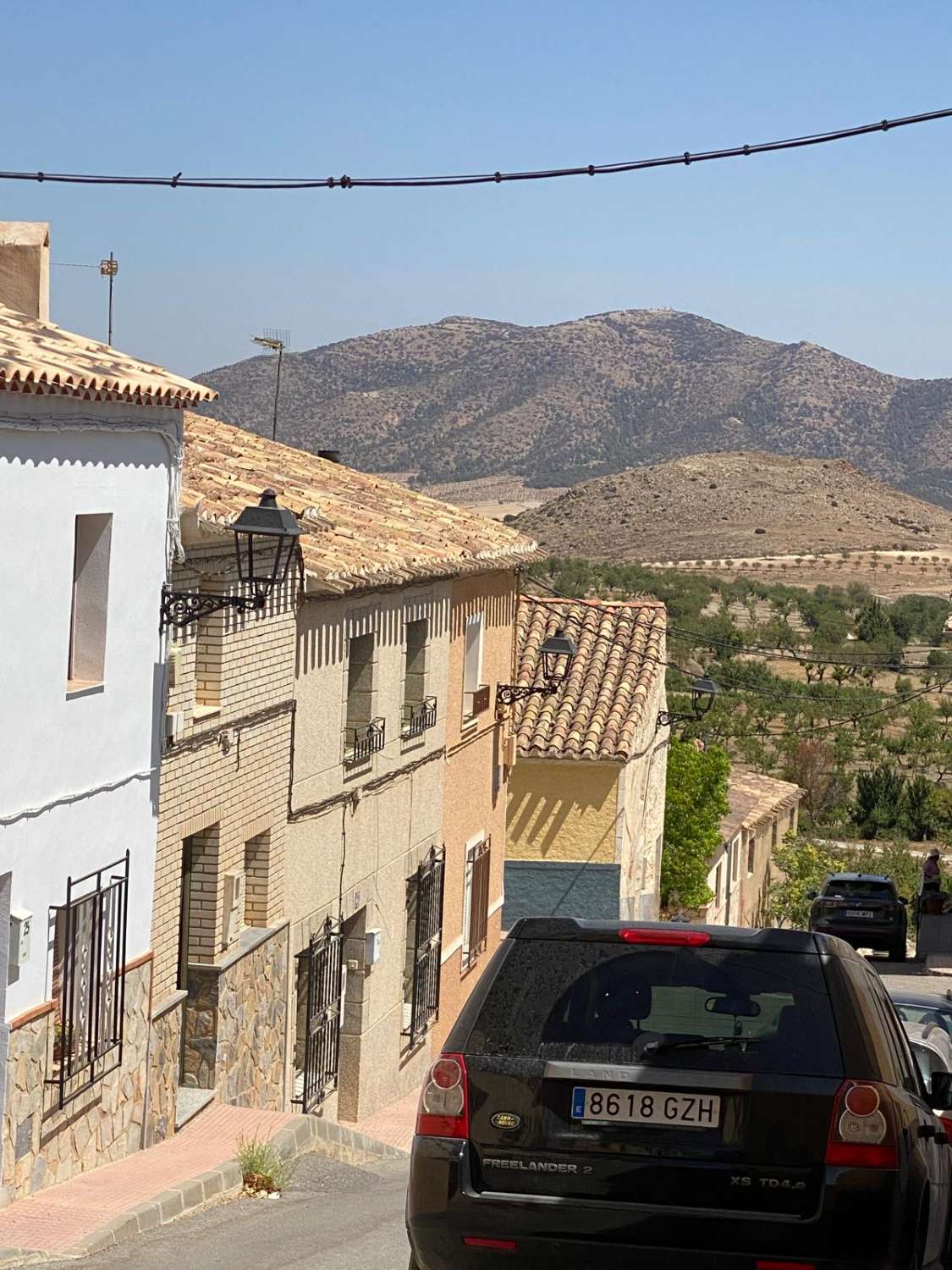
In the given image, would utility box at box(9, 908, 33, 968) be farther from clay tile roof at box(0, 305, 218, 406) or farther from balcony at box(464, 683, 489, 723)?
balcony at box(464, 683, 489, 723)

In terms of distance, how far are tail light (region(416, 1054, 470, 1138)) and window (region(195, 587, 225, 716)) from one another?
7305 mm

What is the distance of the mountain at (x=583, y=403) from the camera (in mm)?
128125

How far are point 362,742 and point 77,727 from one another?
21.9ft

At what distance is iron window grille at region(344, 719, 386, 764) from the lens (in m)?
16.9

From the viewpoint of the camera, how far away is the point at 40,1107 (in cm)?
1009

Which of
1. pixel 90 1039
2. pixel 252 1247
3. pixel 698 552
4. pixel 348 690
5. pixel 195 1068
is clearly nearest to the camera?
pixel 252 1247

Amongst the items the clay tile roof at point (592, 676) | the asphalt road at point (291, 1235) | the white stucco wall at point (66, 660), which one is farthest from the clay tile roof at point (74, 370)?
the clay tile roof at point (592, 676)

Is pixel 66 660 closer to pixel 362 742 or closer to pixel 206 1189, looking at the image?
pixel 206 1189

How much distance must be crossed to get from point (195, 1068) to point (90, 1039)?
2665 mm

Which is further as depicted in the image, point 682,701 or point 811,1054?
point 682,701

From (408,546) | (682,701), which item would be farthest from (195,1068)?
(682,701)

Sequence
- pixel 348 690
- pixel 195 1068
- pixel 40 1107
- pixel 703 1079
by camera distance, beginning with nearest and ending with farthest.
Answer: pixel 703 1079, pixel 40 1107, pixel 195 1068, pixel 348 690

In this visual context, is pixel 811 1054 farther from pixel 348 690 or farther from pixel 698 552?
pixel 698 552

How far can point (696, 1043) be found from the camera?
5.84 metres
